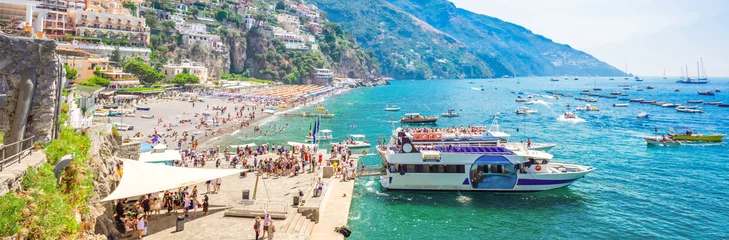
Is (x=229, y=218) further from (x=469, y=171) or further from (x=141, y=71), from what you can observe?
(x=141, y=71)

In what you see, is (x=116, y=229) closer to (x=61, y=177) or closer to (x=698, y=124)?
(x=61, y=177)

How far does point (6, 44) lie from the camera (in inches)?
499

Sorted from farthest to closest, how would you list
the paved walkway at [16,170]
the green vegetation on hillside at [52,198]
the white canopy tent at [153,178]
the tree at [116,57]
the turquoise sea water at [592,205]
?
the tree at [116,57], the turquoise sea water at [592,205], the white canopy tent at [153,178], the paved walkway at [16,170], the green vegetation on hillside at [52,198]

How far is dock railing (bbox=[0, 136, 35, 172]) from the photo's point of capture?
10.7m

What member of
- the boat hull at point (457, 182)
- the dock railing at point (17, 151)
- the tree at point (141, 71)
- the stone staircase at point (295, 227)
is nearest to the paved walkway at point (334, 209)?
the stone staircase at point (295, 227)

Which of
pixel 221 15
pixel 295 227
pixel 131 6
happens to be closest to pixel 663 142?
pixel 295 227

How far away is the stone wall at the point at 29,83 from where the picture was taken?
1277 cm

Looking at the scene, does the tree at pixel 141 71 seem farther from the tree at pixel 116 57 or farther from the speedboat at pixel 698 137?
the speedboat at pixel 698 137

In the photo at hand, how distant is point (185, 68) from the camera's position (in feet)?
336

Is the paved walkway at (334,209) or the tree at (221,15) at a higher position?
the tree at (221,15)

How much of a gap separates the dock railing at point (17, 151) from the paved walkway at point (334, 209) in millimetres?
10752

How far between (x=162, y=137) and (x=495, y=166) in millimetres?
33597

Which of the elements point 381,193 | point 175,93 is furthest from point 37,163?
point 175,93

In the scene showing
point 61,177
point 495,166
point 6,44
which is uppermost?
point 6,44
